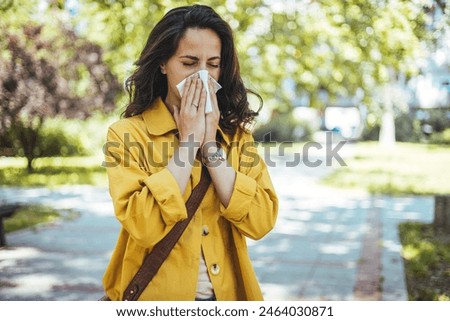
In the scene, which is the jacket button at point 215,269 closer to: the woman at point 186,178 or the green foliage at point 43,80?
the woman at point 186,178

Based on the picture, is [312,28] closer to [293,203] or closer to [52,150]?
[293,203]

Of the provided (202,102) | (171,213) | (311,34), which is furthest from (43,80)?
(171,213)

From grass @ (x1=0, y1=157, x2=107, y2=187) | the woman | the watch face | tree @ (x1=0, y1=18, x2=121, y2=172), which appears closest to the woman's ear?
the woman

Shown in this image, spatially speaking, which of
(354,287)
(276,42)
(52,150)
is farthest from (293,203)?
(52,150)

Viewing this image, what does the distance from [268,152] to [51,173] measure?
7457 millimetres

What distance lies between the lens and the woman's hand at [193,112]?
1.68 m

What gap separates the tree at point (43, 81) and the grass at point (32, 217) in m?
2.39

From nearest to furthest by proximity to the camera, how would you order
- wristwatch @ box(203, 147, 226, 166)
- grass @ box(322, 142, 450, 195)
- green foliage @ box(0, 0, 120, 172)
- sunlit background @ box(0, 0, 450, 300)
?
wristwatch @ box(203, 147, 226, 166) < sunlit background @ box(0, 0, 450, 300) < green foliage @ box(0, 0, 120, 172) < grass @ box(322, 142, 450, 195)

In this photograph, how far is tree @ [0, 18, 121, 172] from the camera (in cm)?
988

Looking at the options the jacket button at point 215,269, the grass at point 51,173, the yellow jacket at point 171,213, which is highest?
the yellow jacket at point 171,213

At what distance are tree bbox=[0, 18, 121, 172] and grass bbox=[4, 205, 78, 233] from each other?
7.83 feet

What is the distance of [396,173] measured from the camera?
12797mm

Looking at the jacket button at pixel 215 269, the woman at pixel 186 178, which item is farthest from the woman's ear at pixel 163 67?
the jacket button at pixel 215 269

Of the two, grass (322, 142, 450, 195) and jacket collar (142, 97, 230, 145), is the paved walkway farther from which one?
jacket collar (142, 97, 230, 145)
